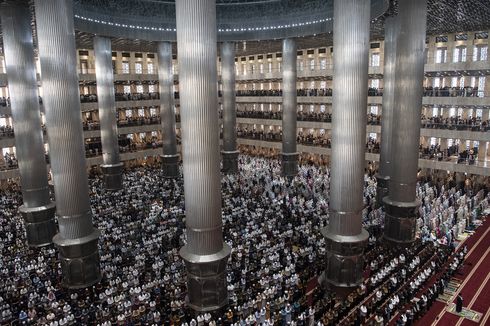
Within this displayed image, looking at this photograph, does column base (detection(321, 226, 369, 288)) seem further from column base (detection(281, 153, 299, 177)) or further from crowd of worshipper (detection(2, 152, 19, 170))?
crowd of worshipper (detection(2, 152, 19, 170))

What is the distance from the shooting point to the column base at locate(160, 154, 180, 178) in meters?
33.3

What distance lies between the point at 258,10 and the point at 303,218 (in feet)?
56.5

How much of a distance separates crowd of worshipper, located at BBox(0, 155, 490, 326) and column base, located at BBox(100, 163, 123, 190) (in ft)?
12.5

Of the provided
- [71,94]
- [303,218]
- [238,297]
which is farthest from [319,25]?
[238,297]

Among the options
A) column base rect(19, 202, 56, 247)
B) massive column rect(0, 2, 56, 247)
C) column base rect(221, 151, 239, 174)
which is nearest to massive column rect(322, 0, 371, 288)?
column base rect(19, 202, 56, 247)

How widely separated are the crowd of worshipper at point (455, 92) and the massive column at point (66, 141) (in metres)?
26.3

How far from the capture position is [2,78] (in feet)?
96.3

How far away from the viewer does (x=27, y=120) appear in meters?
19.6

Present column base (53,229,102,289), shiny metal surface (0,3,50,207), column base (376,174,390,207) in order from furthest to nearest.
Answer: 1. column base (376,174,390,207)
2. shiny metal surface (0,3,50,207)
3. column base (53,229,102,289)

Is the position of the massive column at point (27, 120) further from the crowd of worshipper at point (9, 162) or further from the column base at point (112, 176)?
the crowd of worshipper at point (9, 162)

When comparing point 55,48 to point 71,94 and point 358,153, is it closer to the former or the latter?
point 71,94

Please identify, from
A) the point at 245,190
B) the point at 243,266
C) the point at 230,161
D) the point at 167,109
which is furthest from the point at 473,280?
the point at 167,109

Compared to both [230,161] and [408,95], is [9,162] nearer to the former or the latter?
[230,161]

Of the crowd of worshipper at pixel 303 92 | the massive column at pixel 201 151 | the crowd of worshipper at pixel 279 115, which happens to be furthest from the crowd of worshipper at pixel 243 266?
the crowd of worshipper at pixel 279 115
